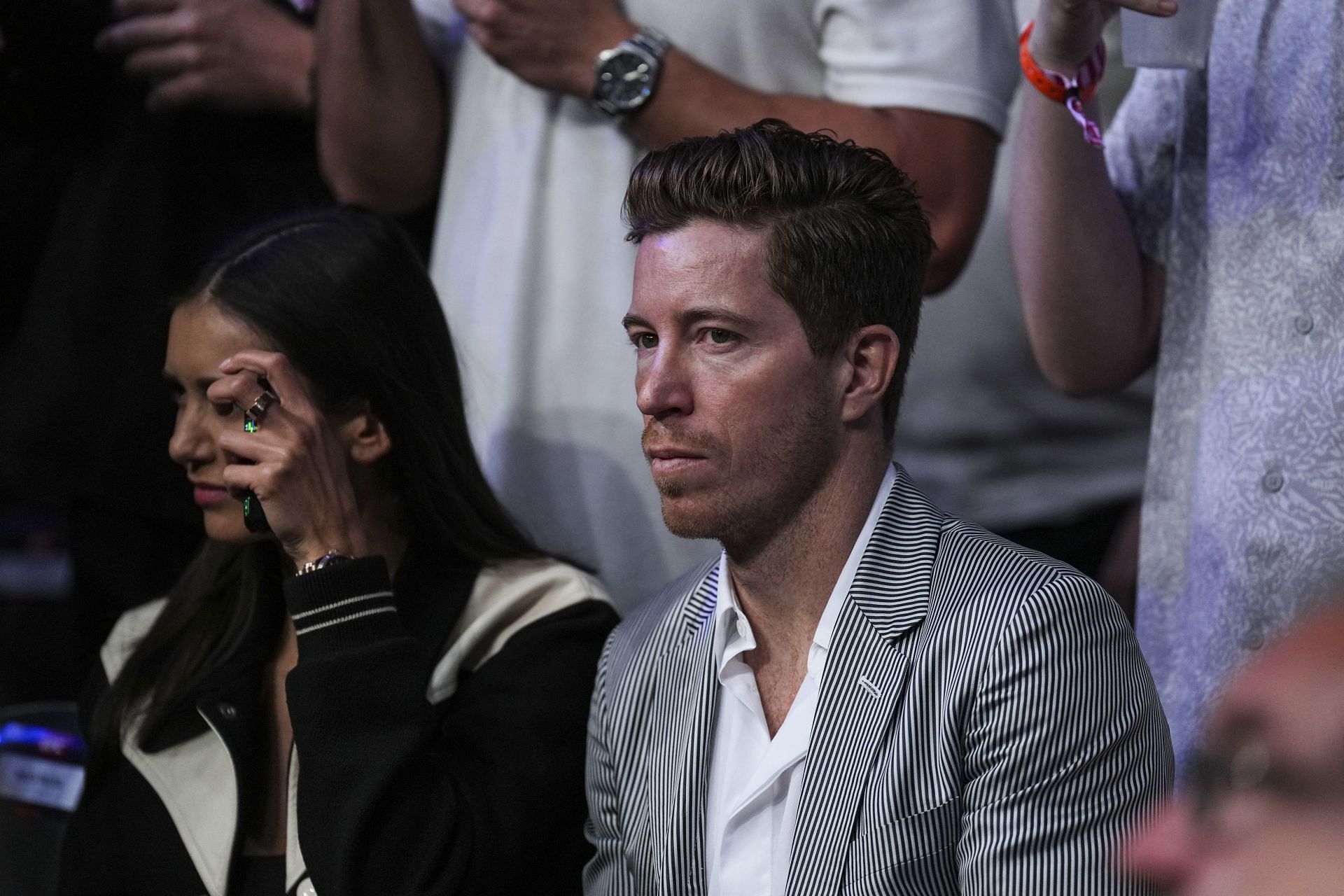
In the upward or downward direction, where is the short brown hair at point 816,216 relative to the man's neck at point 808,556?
upward

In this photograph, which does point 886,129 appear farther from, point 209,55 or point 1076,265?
point 209,55

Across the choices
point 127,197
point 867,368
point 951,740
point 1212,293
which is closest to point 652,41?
point 867,368

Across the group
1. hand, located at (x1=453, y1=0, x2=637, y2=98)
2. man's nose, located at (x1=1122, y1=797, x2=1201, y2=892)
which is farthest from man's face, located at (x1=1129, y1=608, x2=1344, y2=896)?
hand, located at (x1=453, y1=0, x2=637, y2=98)

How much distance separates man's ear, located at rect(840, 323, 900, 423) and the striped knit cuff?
0.68m

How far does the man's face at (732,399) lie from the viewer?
1.83 meters

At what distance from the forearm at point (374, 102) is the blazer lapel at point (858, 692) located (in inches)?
52.1

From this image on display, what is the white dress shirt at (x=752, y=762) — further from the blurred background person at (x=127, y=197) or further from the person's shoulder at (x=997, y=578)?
the blurred background person at (x=127, y=197)

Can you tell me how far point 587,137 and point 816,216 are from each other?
820mm

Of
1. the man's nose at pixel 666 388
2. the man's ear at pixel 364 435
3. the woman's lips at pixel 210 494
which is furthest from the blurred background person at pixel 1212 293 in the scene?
the woman's lips at pixel 210 494

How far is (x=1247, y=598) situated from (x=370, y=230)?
4.79ft

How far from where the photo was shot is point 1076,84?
2.14 metres

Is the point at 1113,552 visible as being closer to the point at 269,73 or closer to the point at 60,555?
the point at 269,73

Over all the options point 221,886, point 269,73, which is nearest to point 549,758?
point 221,886

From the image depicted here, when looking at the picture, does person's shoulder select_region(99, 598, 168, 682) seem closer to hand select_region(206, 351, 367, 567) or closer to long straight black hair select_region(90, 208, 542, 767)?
long straight black hair select_region(90, 208, 542, 767)
